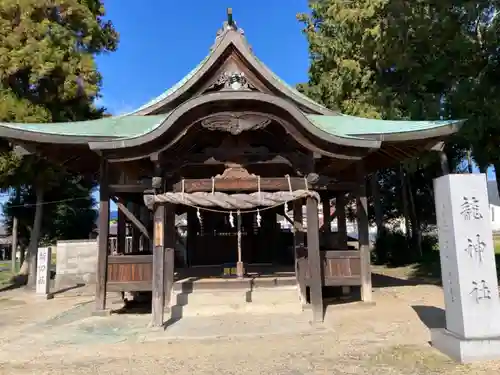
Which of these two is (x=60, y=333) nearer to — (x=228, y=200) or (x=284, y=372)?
(x=228, y=200)

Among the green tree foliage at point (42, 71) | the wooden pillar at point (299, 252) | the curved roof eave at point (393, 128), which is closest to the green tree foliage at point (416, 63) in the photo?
the curved roof eave at point (393, 128)

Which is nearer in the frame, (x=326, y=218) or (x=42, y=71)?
(x=326, y=218)

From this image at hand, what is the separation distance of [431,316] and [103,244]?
7.46m

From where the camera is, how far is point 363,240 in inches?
441

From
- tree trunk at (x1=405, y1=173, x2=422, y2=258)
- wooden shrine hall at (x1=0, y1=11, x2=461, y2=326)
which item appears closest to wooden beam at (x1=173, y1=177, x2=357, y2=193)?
wooden shrine hall at (x1=0, y1=11, x2=461, y2=326)

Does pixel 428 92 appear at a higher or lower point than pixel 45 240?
higher

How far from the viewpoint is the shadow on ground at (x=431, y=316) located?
8439mm

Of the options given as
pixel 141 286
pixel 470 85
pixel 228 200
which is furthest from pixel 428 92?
pixel 141 286

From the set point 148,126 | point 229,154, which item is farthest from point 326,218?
point 148,126

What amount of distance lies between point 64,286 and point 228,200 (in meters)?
13.1

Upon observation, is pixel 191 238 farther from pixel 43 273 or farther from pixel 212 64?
pixel 212 64

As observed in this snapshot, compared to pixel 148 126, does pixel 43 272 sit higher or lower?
lower

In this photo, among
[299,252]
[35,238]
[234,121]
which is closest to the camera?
[234,121]

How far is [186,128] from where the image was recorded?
29.5 feet
